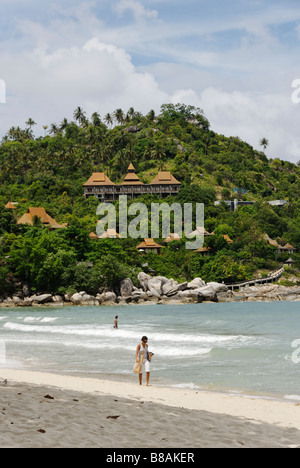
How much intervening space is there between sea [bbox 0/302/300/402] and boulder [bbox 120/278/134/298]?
1556cm

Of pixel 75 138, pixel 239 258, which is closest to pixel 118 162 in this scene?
pixel 75 138

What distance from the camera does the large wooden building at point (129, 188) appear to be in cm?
9569

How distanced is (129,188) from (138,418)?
87.5 meters

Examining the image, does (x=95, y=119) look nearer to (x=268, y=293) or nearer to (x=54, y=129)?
(x=54, y=129)

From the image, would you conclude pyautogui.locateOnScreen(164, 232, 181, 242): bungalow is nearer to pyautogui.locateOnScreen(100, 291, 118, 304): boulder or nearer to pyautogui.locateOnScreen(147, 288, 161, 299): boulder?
pyautogui.locateOnScreen(147, 288, 161, 299): boulder

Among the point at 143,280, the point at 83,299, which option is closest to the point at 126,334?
the point at 83,299

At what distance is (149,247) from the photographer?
7188 centimetres

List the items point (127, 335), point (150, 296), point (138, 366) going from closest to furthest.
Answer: point (138, 366)
point (127, 335)
point (150, 296)

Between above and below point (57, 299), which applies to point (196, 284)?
above

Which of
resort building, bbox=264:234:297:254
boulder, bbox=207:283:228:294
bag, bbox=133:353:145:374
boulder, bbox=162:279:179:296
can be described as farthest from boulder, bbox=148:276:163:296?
bag, bbox=133:353:145:374

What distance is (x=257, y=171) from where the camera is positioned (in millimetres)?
125750

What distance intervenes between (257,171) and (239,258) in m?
58.8

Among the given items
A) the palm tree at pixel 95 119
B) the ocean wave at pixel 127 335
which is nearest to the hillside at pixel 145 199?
the palm tree at pixel 95 119

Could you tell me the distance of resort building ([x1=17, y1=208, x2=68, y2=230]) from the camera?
230 feet
